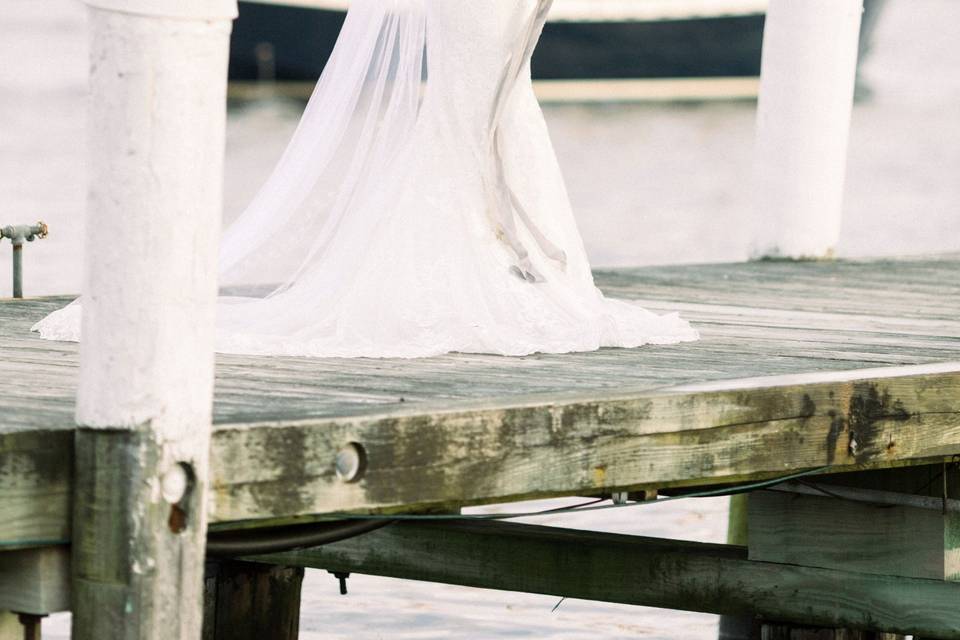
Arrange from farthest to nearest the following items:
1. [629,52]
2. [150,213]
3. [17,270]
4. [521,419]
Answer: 1. [629,52]
2. [17,270]
3. [521,419]
4. [150,213]

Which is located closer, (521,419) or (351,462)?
(351,462)

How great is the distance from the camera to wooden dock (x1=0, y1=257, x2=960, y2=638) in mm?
4430

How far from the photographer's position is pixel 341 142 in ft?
22.1

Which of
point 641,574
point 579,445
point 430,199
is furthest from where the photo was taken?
point 430,199

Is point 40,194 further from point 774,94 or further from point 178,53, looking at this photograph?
point 178,53

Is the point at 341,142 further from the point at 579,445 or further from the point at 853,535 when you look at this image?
the point at 853,535

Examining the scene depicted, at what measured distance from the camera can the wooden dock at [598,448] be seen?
4.43 meters

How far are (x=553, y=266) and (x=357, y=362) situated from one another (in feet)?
3.86

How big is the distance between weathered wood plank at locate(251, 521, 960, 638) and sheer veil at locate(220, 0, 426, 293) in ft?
3.24

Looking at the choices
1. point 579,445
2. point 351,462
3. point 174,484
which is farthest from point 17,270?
point 174,484

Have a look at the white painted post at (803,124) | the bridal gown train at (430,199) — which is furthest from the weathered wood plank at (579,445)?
the white painted post at (803,124)

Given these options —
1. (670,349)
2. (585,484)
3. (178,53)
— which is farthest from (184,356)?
(670,349)

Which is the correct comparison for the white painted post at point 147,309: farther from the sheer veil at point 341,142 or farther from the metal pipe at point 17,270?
the metal pipe at point 17,270

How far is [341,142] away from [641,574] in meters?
1.73
